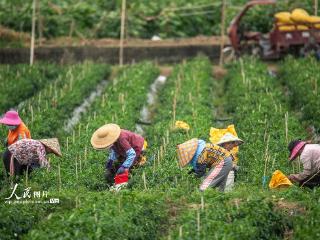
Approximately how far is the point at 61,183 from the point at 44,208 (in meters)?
1.58

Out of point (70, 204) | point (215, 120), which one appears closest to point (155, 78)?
point (215, 120)

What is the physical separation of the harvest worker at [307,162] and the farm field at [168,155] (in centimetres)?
34

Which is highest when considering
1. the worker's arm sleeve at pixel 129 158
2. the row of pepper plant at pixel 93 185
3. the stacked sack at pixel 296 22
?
the stacked sack at pixel 296 22

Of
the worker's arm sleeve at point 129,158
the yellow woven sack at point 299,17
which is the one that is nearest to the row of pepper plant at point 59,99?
the worker's arm sleeve at point 129,158

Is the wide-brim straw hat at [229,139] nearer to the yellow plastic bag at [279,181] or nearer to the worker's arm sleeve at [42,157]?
the yellow plastic bag at [279,181]

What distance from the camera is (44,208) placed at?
42.3 ft

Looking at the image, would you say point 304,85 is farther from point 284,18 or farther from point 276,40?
point 284,18

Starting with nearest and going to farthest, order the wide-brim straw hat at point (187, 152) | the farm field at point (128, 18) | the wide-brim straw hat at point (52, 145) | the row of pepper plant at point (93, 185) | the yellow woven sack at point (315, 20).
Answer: the row of pepper plant at point (93, 185)
the wide-brim straw hat at point (187, 152)
the wide-brim straw hat at point (52, 145)
the yellow woven sack at point (315, 20)
the farm field at point (128, 18)

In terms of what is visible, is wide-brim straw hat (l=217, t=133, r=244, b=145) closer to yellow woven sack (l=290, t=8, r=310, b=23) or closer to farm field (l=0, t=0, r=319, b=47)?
yellow woven sack (l=290, t=8, r=310, b=23)

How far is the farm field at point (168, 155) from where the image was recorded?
12.1 metres

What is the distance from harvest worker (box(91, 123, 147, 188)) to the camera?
14234 millimetres

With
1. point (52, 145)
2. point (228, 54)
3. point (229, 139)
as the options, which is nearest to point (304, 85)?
point (228, 54)

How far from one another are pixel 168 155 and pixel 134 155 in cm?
116

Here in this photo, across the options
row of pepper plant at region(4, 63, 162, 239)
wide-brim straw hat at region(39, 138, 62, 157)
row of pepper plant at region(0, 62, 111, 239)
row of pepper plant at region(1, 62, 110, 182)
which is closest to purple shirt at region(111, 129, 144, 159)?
row of pepper plant at region(4, 63, 162, 239)
